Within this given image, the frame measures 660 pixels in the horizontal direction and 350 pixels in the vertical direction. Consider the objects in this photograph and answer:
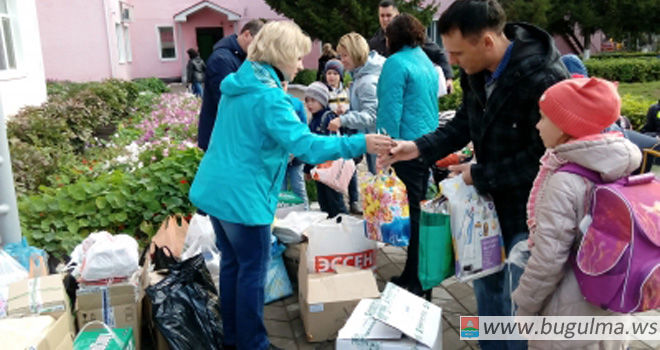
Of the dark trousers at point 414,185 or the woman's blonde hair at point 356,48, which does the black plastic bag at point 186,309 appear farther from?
the woman's blonde hair at point 356,48

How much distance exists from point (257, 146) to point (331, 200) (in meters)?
2.52

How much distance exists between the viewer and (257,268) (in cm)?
275

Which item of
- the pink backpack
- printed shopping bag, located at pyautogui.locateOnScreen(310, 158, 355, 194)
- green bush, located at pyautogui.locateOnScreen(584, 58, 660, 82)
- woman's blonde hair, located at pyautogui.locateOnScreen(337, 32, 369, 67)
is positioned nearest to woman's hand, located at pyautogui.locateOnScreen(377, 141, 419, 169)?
the pink backpack

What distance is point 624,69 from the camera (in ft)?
65.1

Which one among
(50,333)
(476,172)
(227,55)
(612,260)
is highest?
(227,55)

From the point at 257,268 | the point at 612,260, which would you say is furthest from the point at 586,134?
the point at 257,268

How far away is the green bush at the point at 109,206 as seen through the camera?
4.24 m

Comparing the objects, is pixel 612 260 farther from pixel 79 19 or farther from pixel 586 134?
pixel 79 19

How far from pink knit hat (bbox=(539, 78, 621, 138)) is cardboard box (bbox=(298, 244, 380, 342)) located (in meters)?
1.78

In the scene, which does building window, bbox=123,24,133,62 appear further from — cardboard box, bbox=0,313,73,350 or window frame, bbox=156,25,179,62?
cardboard box, bbox=0,313,73,350

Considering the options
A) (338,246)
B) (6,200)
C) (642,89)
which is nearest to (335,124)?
(338,246)

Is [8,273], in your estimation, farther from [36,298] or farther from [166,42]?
[166,42]

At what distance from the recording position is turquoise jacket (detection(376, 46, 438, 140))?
350 cm

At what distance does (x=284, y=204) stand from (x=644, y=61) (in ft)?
69.9
